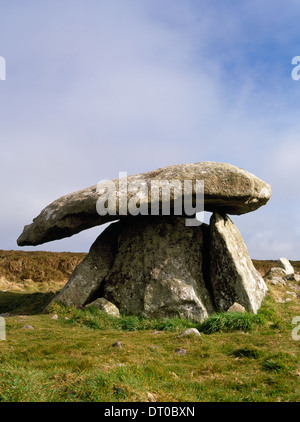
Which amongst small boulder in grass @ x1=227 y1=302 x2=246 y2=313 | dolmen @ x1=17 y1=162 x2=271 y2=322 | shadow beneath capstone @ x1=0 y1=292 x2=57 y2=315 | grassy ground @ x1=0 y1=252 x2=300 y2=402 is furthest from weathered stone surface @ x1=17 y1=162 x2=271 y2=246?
small boulder in grass @ x1=227 y1=302 x2=246 y2=313

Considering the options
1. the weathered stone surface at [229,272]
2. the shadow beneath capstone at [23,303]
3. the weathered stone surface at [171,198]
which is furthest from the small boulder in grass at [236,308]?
the shadow beneath capstone at [23,303]

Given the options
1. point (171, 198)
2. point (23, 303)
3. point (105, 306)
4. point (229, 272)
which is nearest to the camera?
point (171, 198)

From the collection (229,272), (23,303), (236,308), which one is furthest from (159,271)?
(23,303)

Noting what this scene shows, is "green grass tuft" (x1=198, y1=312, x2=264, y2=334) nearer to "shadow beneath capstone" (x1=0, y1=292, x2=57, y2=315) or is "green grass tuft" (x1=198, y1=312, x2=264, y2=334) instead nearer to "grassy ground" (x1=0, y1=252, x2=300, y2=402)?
"grassy ground" (x1=0, y1=252, x2=300, y2=402)

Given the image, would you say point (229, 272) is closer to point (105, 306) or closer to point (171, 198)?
point (171, 198)

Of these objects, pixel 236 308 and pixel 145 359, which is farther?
pixel 236 308

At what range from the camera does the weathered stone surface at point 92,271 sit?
1246 cm

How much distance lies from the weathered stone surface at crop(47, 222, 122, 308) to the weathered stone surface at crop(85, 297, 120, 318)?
27.0 inches

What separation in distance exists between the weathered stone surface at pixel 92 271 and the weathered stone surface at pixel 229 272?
367cm

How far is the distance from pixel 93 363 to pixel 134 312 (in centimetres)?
582

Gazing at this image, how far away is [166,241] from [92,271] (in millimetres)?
2778

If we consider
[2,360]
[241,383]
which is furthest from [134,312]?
[241,383]

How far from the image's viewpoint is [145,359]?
6773 millimetres

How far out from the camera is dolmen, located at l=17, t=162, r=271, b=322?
11633 mm
